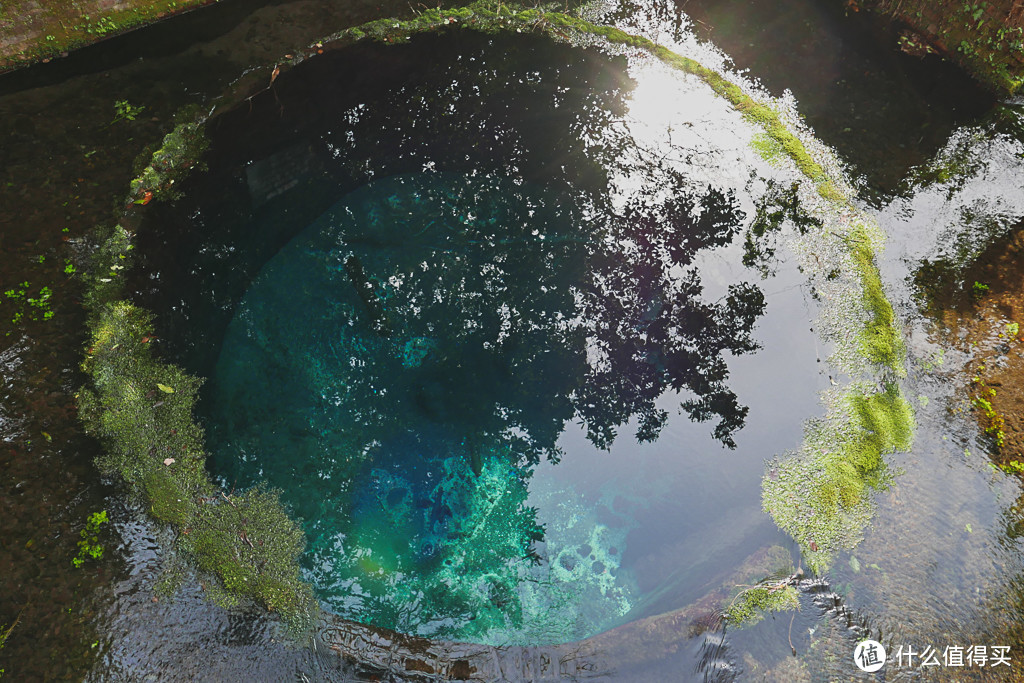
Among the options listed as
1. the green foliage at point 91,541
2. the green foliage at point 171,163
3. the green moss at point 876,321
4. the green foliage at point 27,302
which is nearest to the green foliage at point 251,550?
the green foliage at point 91,541

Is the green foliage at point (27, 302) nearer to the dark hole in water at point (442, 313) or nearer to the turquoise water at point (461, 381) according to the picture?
the dark hole in water at point (442, 313)

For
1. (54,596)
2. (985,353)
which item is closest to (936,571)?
(985,353)

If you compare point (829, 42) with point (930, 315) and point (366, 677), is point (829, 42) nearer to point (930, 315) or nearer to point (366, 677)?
point (930, 315)

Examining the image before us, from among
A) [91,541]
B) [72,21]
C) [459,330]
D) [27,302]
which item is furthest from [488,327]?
[72,21]

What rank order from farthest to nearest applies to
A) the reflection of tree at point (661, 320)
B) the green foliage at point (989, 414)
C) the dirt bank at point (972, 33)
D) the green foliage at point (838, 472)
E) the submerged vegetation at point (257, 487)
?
the dirt bank at point (972, 33) < the reflection of tree at point (661, 320) < the green foliage at point (989, 414) < the green foliage at point (838, 472) < the submerged vegetation at point (257, 487)

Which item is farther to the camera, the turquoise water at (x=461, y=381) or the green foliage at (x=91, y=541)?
the turquoise water at (x=461, y=381)
